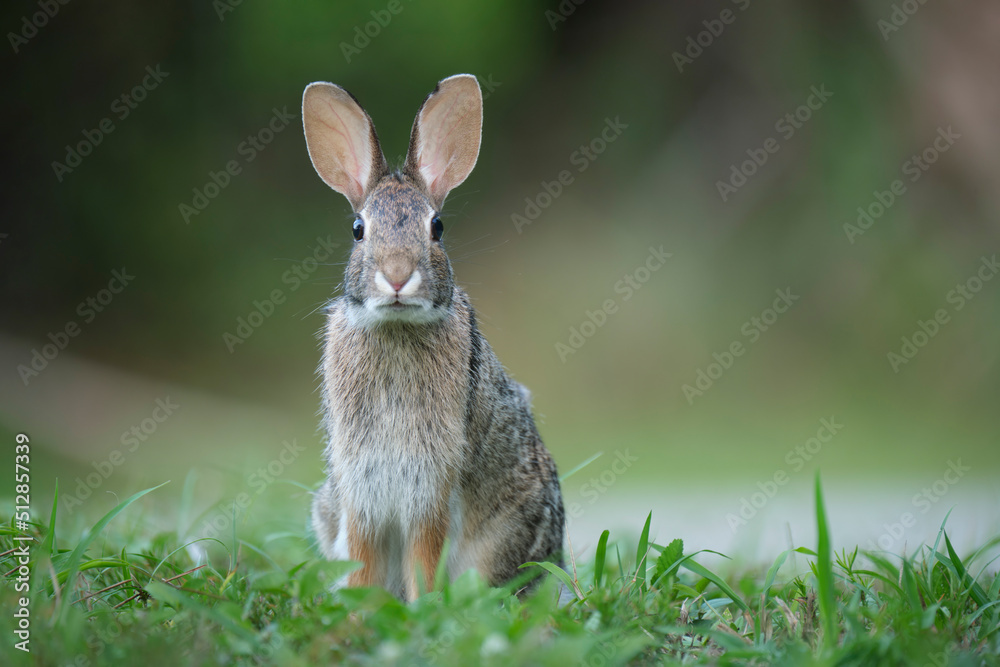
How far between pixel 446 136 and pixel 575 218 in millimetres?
5936

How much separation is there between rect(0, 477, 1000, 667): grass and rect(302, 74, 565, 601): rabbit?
0.56 meters

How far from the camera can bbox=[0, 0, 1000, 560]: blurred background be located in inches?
318

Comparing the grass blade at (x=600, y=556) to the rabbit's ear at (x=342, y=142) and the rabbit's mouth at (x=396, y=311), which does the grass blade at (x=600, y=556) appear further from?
the rabbit's ear at (x=342, y=142)

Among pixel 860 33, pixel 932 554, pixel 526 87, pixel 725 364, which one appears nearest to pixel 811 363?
pixel 725 364

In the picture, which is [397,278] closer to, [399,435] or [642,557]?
[399,435]

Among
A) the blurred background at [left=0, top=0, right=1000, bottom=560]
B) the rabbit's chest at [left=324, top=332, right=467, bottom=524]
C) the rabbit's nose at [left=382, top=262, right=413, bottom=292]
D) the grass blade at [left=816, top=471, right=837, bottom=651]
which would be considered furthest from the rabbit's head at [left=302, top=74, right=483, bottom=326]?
the blurred background at [left=0, top=0, right=1000, bottom=560]

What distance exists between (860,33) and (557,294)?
4.21 m

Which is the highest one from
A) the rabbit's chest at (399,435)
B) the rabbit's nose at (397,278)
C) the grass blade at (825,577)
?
the rabbit's nose at (397,278)

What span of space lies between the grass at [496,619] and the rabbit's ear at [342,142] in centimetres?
174

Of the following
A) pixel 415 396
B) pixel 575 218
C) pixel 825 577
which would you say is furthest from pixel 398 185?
pixel 575 218

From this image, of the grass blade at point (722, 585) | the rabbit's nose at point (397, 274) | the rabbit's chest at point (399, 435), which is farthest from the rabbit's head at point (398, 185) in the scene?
the grass blade at point (722, 585)

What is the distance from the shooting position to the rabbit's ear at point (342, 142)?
11.9 feet

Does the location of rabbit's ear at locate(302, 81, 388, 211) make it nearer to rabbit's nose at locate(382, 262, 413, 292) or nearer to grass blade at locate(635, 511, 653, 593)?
rabbit's nose at locate(382, 262, 413, 292)

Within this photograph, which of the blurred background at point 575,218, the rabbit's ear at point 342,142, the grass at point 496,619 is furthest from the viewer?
the blurred background at point 575,218
